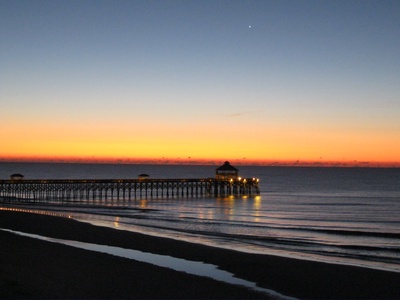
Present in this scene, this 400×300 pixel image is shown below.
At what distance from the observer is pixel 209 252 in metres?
19.5

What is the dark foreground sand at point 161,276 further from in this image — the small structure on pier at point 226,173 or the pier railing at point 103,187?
the small structure on pier at point 226,173

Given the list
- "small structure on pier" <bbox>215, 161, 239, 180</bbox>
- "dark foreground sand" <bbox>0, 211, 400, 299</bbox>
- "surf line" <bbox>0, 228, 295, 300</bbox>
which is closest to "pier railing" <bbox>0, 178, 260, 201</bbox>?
"small structure on pier" <bbox>215, 161, 239, 180</bbox>

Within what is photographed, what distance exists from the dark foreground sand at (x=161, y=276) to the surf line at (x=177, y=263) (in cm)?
41

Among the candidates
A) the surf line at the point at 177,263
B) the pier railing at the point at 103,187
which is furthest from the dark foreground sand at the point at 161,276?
the pier railing at the point at 103,187

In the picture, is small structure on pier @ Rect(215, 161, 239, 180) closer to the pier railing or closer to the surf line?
the pier railing

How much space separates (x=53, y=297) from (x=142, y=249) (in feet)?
29.0

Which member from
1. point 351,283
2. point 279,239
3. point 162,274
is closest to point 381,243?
point 279,239

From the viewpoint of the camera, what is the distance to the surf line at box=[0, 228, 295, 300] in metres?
13.9

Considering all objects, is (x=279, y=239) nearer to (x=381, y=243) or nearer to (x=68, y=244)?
(x=381, y=243)

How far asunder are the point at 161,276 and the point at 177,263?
268cm

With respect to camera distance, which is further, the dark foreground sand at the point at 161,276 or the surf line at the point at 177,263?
the surf line at the point at 177,263

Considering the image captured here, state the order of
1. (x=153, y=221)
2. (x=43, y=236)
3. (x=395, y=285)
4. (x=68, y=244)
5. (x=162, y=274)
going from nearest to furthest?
(x=395, y=285) < (x=162, y=274) < (x=68, y=244) < (x=43, y=236) < (x=153, y=221)

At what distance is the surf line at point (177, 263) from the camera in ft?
45.5

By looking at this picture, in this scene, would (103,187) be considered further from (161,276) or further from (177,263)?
(161,276)
